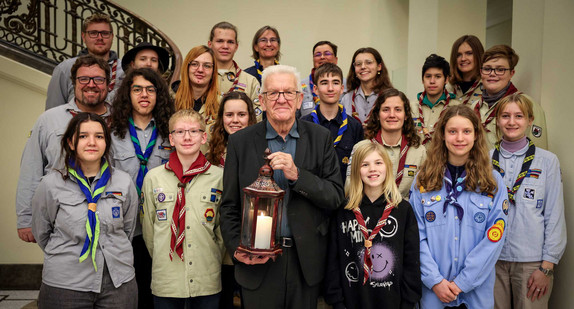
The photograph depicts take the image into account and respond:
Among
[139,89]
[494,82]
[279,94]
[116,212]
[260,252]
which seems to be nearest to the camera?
[260,252]

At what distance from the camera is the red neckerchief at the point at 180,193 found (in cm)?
291

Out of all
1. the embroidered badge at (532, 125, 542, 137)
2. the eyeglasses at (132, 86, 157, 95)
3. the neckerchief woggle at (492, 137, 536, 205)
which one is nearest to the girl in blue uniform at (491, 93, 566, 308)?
the neckerchief woggle at (492, 137, 536, 205)

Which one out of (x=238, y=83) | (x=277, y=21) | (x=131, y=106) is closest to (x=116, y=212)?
(x=131, y=106)

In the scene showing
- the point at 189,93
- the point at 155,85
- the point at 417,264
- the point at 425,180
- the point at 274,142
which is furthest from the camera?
the point at 189,93

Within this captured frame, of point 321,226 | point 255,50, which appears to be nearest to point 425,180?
point 321,226

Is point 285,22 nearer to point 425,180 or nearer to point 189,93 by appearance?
point 189,93

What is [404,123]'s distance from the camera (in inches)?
140

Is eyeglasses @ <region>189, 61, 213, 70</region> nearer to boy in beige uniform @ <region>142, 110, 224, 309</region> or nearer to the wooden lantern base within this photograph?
boy in beige uniform @ <region>142, 110, 224, 309</region>

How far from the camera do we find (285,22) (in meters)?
8.67

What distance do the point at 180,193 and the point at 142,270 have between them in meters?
0.70

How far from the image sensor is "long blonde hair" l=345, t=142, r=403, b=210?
2.83 m

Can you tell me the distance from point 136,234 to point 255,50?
2.51 metres

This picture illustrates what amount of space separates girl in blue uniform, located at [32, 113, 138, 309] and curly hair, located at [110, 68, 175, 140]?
1.05 feet

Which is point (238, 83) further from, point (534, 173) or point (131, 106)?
point (534, 173)
